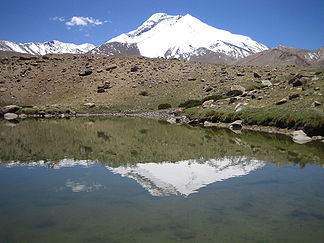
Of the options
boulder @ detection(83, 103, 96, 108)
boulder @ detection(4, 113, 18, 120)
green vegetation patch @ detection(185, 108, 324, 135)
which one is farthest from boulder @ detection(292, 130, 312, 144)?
boulder @ detection(83, 103, 96, 108)

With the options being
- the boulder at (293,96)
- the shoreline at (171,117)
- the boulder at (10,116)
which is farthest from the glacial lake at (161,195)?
the boulder at (10,116)

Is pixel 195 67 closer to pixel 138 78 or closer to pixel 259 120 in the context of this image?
pixel 138 78

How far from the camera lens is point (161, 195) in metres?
11.7

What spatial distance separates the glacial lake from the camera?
8.58 metres

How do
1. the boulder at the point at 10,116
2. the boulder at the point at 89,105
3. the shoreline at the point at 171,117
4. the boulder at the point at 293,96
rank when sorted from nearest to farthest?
1. the shoreline at the point at 171,117
2. the boulder at the point at 293,96
3. the boulder at the point at 10,116
4. the boulder at the point at 89,105

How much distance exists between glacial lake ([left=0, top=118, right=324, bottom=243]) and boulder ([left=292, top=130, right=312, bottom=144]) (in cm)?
402

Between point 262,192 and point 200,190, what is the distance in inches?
88.9

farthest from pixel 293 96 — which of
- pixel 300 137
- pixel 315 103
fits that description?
pixel 300 137

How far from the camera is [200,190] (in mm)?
12492

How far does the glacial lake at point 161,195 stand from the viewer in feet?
28.1

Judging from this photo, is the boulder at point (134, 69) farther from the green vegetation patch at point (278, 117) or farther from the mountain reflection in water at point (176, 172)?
the mountain reflection in water at point (176, 172)

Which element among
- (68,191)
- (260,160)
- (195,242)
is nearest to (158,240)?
(195,242)

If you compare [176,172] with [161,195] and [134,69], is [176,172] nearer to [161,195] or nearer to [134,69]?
[161,195]

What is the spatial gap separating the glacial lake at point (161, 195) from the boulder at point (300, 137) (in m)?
4.02
